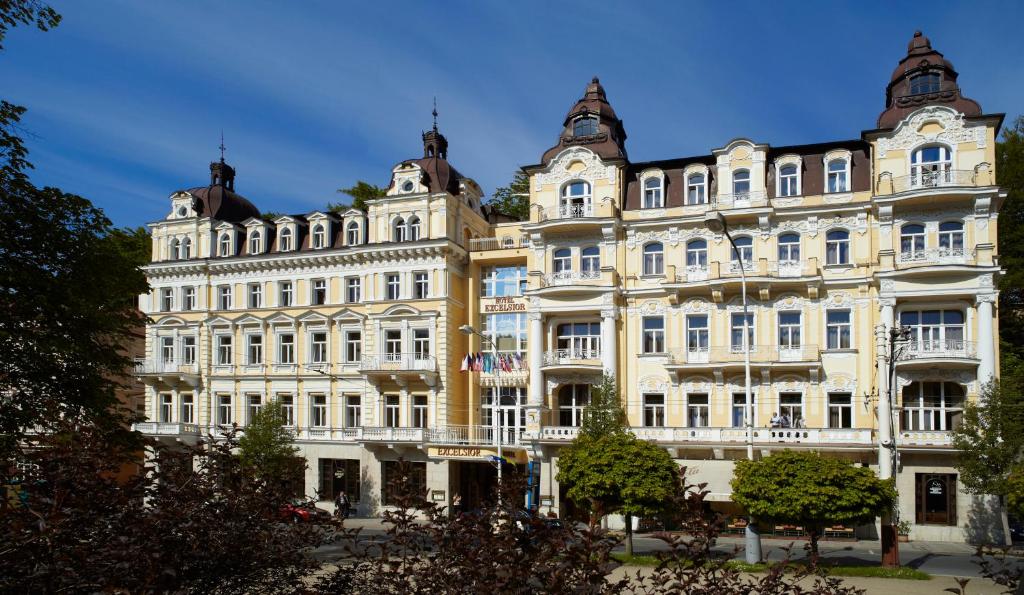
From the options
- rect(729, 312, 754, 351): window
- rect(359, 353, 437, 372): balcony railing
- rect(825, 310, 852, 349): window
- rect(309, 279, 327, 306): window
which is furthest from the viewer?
rect(309, 279, 327, 306): window

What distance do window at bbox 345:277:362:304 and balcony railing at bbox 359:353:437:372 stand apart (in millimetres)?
3442

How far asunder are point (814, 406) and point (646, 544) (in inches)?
387

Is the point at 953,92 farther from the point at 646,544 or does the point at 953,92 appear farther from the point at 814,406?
the point at 646,544

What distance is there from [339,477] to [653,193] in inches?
843

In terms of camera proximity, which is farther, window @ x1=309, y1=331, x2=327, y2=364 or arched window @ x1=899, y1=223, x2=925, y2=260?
window @ x1=309, y1=331, x2=327, y2=364

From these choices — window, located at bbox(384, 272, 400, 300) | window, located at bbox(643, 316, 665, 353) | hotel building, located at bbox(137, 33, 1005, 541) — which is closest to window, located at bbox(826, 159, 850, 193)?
hotel building, located at bbox(137, 33, 1005, 541)

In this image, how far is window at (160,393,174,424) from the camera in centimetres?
4778

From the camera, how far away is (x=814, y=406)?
35688 mm

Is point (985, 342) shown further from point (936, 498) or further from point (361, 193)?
point (361, 193)

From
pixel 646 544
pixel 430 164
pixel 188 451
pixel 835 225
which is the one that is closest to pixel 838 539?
pixel 646 544

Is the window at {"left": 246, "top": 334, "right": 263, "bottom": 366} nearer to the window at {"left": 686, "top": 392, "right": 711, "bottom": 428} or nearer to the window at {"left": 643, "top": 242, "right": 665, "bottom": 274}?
the window at {"left": 643, "top": 242, "right": 665, "bottom": 274}

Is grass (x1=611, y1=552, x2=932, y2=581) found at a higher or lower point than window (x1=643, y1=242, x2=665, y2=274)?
lower

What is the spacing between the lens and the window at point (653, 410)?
38.2m

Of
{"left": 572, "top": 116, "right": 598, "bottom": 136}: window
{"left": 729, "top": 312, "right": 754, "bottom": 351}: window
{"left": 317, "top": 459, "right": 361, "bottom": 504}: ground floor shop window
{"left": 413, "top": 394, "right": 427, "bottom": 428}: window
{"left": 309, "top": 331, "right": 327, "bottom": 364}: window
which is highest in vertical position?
{"left": 572, "top": 116, "right": 598, "bottom": 136}: window
